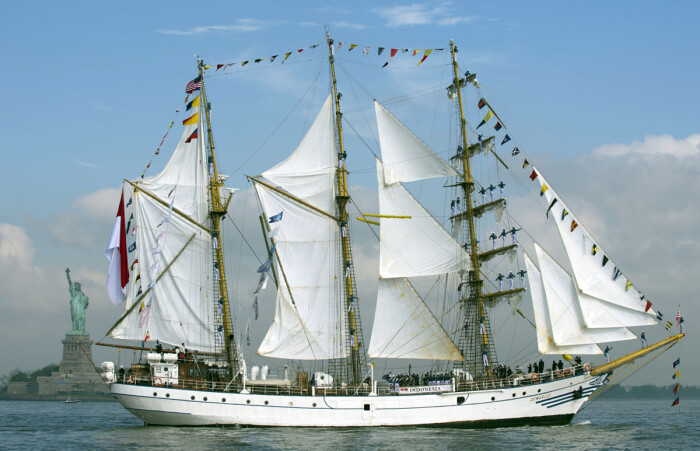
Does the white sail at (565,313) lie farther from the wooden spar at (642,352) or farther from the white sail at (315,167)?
the white sail at (315,167)

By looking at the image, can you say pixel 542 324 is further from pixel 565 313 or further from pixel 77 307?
pixel 77 307

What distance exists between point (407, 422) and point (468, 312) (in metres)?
10.1

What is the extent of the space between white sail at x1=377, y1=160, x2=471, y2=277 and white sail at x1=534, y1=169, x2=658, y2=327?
24.2 ft

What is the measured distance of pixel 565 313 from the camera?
5253 cm

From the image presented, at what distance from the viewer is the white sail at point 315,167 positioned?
2265 inches

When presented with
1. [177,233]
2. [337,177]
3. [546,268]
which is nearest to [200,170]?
[177,233]

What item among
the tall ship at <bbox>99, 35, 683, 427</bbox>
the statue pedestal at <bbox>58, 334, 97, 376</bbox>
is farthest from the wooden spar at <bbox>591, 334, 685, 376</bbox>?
the statue pedestal at <bbox>58, 334, 97, 376</bbox>

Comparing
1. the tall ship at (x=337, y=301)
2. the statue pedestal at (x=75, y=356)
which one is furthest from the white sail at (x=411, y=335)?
the statue pedestal at (x=75, y=356)

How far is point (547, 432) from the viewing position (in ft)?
160

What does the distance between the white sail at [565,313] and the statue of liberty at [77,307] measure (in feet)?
378

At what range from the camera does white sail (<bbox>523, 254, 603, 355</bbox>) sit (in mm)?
52469

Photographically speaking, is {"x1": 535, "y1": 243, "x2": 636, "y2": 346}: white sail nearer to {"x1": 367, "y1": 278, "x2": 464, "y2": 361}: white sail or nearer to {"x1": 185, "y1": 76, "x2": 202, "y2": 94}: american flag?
{"x1": 367, "y1": 278, "x2": 464, "y2": 361}: white sail

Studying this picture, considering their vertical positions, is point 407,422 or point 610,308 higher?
point 610,308

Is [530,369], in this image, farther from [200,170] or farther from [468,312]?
[200,170]
